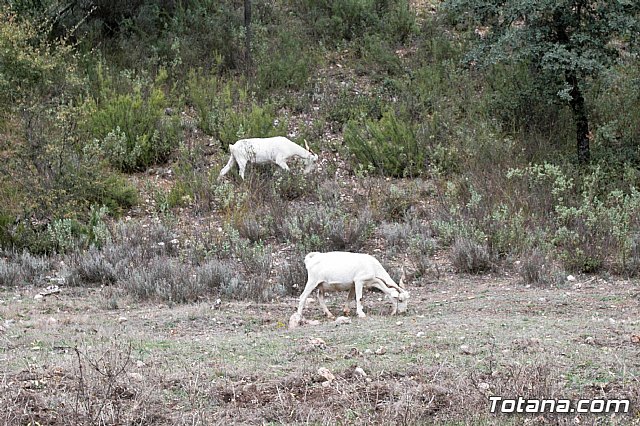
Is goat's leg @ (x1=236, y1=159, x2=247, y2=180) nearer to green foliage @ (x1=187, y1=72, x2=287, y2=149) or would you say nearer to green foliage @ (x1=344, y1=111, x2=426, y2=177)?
green foliage @ (x1=187, y1=72, x2=287, y2=149)

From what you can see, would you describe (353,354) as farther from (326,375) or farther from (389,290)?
(389,290)

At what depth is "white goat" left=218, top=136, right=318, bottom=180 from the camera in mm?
15344

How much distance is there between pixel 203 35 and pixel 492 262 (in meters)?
11.0

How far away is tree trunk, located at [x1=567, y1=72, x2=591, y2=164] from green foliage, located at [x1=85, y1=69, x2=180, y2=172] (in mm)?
7473

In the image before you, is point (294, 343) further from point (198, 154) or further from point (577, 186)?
point (198, 154)

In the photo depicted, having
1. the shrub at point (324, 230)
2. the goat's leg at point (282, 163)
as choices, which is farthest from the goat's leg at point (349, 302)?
the goat's leg at point (282, 163)

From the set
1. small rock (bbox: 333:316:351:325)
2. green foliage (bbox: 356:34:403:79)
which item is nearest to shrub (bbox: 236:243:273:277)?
small rock (bbox: 333:316:351:325)

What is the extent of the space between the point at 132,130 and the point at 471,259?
26.1 feet

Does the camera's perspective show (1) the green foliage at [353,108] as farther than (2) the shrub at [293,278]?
Yes

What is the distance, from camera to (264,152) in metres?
15.4

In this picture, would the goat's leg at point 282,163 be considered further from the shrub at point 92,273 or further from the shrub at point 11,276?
the shrub at point 11,276

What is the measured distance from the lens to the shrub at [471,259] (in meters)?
11.5

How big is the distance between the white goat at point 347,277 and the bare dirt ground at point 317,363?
279 mm

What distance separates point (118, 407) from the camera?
18.3 feet
